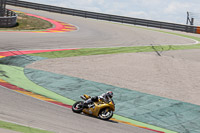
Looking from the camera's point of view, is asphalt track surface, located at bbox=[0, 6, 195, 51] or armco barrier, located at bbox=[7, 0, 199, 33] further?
armco barrier, located at bbox=[7, 0, 199, 33]

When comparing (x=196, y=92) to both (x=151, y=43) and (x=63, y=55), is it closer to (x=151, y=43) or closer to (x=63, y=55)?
(x=63, y=55)

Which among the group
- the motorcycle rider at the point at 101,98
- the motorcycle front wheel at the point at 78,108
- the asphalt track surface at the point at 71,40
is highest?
the motorcycle rider at the point at 101,98

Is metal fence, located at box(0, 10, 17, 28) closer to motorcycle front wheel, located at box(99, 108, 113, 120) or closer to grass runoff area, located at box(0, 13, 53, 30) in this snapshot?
grass runoff area, located at box(0, 13, 53, 30)

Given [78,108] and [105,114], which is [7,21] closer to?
[78,108]

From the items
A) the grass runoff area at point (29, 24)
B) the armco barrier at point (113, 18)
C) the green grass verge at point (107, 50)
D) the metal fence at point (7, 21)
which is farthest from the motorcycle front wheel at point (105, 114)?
the armco barrier at point (113, 18)

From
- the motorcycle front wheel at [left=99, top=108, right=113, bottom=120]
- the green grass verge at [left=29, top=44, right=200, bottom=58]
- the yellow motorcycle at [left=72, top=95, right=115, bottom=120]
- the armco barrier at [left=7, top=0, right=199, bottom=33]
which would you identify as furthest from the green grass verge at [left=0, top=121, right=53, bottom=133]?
the armco barrier at [left=7, top=0, right=199, bottom=33]

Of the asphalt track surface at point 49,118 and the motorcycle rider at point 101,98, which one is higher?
the motorcycle rider at point 101,98

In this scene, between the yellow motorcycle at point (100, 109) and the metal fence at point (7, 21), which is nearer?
the yellow motorcycle at point (100, 109)

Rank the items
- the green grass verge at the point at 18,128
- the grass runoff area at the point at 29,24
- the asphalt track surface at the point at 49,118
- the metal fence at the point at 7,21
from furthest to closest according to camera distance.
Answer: the grass runoff area at the point at 29,24 < the metal fence at the point at 7,21 < the asphalt track surface at the point at 49,118 < the green grass verge at the point at 18,128

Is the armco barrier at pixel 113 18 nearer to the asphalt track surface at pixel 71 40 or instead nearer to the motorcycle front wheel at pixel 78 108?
the asphalt track surface at pixel 71 40

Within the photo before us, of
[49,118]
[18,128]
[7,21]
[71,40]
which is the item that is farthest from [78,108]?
[7,21]

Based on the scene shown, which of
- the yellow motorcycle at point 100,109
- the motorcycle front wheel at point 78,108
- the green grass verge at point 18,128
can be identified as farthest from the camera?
the motorcycle front wheel at point 78,108

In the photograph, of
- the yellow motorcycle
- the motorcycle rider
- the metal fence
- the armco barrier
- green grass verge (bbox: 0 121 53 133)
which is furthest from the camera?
the armco barrier

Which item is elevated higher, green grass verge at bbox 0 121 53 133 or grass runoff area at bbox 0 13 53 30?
green grass verge at bbox 0 121 53 133
